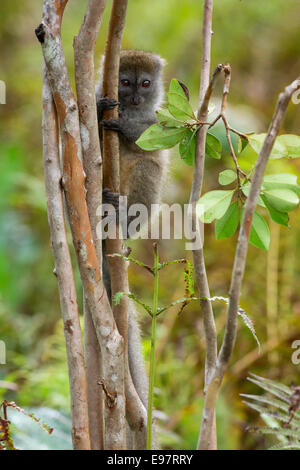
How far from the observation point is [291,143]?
3.72 ft

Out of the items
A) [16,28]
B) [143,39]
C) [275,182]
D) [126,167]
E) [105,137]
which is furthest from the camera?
[16,28]

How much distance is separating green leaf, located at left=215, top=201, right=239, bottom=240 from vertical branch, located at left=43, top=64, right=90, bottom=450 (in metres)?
0.34

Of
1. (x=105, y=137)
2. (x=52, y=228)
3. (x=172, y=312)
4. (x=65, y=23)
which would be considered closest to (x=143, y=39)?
(x=65, y=23)

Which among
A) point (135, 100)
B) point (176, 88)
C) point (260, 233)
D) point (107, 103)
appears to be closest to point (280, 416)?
point (260, 233)

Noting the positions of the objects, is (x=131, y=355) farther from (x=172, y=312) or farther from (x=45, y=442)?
(x=172, y=312)

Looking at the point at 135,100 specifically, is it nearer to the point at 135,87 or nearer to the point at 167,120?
the point at 135,87

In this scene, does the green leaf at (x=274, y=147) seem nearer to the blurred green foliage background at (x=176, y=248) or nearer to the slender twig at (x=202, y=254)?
the slender twig at (x=202, y=254)

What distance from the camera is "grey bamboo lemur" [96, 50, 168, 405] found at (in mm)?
2391

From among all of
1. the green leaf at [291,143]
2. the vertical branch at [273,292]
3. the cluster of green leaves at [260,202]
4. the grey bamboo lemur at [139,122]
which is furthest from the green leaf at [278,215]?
the vertical branch at [273,292]

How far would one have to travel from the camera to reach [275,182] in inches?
44.8

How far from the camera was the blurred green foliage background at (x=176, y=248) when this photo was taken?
2.94 metres

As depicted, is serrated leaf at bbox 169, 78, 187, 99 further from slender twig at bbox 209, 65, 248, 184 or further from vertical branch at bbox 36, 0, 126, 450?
vertical branch at bbox 36, 0, 126, 450

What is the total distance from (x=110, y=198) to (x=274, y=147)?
60cm

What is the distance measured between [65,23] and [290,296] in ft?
11.8
